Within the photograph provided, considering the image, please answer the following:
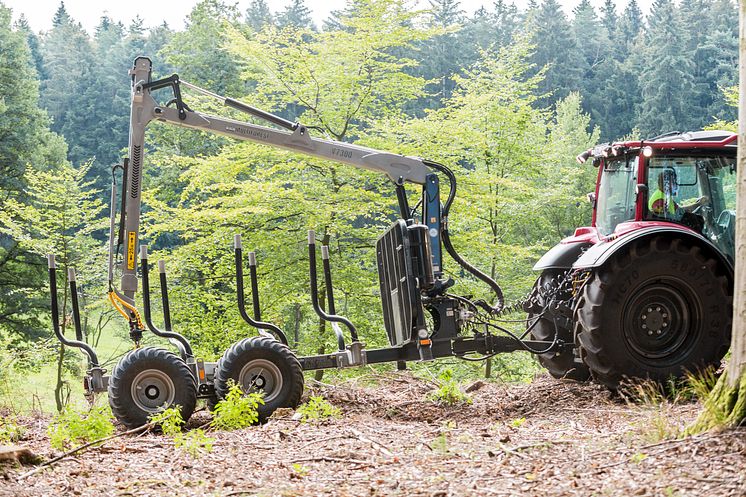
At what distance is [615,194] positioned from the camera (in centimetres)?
878

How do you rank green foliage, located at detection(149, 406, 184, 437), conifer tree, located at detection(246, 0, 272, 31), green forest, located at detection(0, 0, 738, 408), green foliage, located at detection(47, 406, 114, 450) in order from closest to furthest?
green foliage, located at detection(47, 406, 114, 450)
green foliage, located at detection(149, 406, 184, 437)
green forest, located at detection(0, 0, 738, 408)
conifer tree, located at detection(246, 0, 272, 31)

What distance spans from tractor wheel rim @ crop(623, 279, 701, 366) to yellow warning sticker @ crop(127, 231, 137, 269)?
4.79m

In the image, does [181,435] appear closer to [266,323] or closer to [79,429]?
[79,429]

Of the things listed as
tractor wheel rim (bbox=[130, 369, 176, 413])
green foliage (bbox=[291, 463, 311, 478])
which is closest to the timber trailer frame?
tractor wheel rim (bbox=[130, 369, 176, 413])

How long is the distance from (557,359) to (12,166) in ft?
68.8

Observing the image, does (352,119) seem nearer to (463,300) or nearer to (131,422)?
(463,300)

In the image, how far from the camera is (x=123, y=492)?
4906 millimetres

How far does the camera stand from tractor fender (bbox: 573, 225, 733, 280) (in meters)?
7.78

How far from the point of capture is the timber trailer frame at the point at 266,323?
7.87 metres

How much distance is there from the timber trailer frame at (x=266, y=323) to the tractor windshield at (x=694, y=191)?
177cm

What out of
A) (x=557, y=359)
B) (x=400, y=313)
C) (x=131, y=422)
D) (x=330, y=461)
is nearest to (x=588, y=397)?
(x=557, y=359)

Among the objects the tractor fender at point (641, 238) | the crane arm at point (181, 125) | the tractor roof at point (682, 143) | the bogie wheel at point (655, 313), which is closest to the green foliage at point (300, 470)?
the bogie wheel at point (655, 313)

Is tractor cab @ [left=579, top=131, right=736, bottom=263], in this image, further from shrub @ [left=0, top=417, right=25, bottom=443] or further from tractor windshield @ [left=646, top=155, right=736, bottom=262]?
shrub @ [left=0, top=417, right=25, bottom=443]

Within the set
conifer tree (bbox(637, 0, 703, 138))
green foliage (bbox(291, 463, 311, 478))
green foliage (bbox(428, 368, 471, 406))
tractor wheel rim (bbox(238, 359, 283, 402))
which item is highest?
conifer tree (bbox(637, 0, 703, 138))
